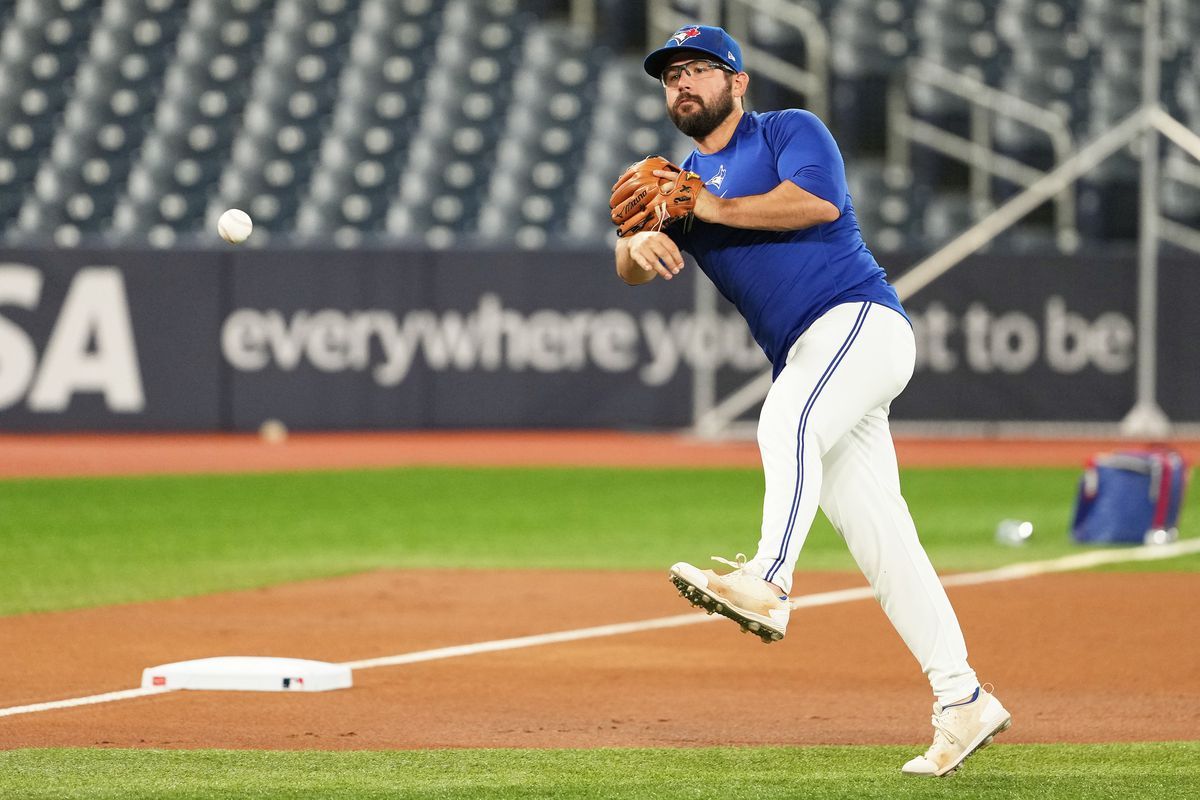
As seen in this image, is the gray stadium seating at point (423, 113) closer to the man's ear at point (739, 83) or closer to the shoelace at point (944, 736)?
the man's ear at point (739, 83)

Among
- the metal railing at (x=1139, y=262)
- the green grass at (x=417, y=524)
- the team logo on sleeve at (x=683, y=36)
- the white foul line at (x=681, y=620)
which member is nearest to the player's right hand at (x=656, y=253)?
the team logo on sleeve at (x=683, y=36)

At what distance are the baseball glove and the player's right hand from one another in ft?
0.26

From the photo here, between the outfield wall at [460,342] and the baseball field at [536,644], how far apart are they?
10.5 feet

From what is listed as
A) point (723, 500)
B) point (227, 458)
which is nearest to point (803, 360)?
point (723, 500)

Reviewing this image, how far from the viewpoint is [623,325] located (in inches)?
781

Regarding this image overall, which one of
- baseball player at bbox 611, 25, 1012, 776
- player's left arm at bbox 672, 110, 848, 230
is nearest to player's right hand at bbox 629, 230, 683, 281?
baseball player at bbox 611, 25, 1012, 776

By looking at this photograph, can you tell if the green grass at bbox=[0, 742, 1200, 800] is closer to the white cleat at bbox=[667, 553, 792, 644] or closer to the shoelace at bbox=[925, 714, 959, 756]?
the shoelace at bbox=[925, 714, 959, 756]

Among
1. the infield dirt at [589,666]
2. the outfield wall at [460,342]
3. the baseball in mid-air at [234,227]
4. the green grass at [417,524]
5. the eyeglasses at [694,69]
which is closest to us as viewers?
the eyeglasses at [694,69]

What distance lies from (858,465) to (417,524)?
7971mm

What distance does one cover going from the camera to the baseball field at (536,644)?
17.2ft

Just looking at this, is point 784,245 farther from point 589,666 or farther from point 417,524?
point 417,524

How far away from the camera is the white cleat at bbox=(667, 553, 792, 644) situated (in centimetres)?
493

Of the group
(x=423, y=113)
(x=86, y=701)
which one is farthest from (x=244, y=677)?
(x=423, y=113)

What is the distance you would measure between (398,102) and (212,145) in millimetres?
2252
